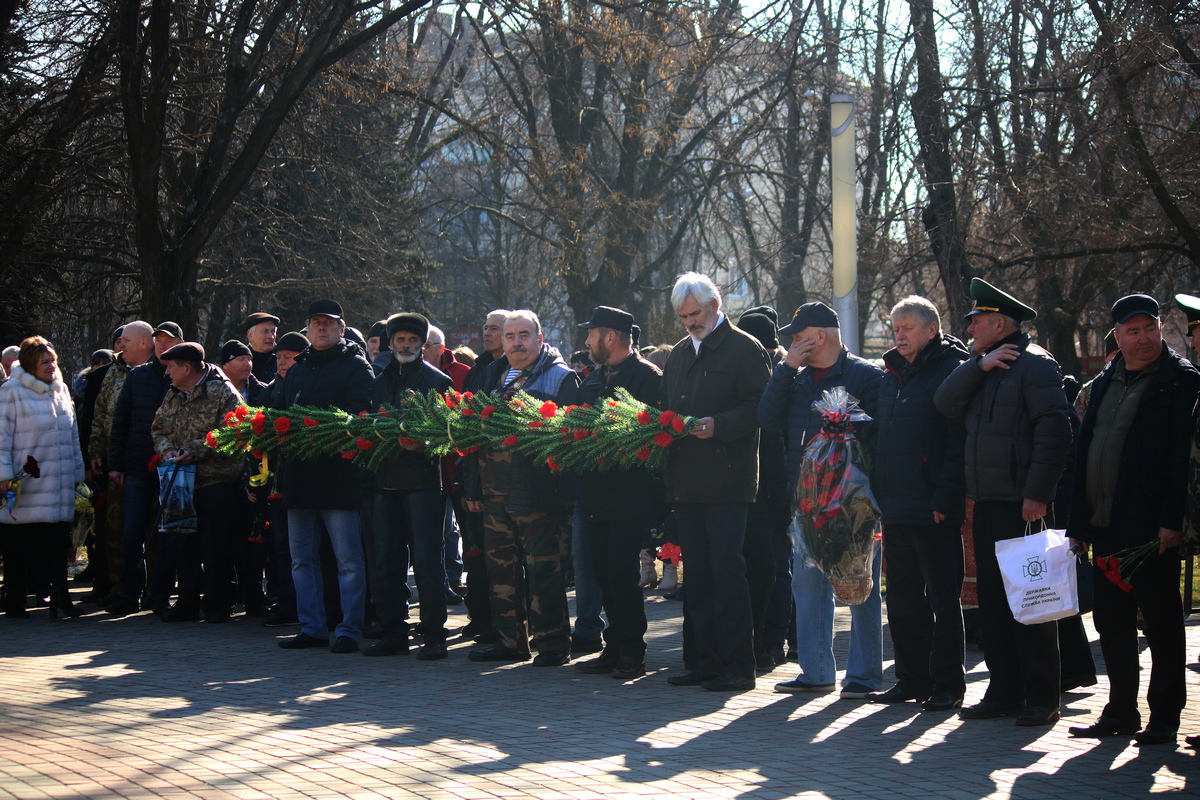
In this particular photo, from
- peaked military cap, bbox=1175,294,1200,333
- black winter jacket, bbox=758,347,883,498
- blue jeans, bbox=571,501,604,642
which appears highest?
peaked military cap, bbox=1175,294,1200,333

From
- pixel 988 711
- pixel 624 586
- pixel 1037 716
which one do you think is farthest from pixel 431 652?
pixel 1037 716

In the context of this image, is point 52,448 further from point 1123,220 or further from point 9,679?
point 1123,220

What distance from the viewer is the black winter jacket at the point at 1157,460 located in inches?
225

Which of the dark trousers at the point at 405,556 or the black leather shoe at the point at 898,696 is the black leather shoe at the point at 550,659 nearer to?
the dark trousers at the point at 405,556

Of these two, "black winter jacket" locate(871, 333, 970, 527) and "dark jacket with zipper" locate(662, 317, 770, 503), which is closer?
"black winter jacket" locate(871, 333, 970, 527)

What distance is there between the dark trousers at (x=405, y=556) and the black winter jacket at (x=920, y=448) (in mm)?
3104

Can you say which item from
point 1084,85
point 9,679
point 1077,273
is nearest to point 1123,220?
point 1084,85

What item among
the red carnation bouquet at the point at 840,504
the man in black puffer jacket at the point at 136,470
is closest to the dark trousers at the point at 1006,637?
the red carnation bouquet at the point at 840,504

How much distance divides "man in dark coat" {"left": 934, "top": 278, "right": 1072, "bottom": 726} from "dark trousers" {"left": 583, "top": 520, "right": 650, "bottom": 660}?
2051 mm

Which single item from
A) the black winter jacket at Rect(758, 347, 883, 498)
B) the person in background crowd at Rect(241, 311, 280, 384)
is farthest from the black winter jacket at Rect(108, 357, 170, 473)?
the black winter jacket at Rect(758, 347, 883, 498)

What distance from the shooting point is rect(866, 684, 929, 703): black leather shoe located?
6730mm

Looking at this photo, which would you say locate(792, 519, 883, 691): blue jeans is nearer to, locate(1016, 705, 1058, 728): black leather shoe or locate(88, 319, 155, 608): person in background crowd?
locate(1016, 705, 1058, 728): black leather shoe

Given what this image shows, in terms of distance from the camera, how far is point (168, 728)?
609 cm

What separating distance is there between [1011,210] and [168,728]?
12.7 m
